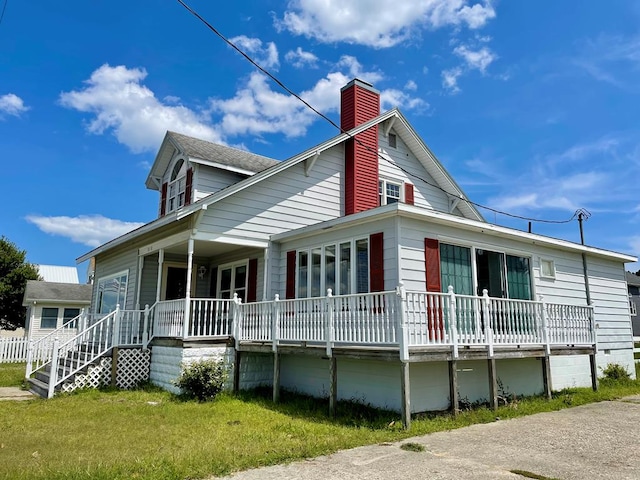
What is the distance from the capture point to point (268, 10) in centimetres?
1025

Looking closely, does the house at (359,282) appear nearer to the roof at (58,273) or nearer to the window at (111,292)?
the window at (111,292)

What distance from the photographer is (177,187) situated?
1617 cm

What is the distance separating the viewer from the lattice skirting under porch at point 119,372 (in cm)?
1234

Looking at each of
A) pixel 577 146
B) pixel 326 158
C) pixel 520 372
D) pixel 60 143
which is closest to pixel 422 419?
pixel 520 372

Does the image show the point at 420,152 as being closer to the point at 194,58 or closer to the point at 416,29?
the point at 416,29

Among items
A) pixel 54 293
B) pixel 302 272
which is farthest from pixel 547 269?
pixel 54 293

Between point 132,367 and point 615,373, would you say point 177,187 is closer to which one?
point 132,367

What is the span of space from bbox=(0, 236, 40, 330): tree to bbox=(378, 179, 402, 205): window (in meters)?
33.2

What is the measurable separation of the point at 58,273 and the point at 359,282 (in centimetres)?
4948

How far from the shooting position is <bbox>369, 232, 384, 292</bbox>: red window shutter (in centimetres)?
1025

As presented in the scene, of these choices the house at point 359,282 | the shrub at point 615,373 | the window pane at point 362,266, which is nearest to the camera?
the house at point 359,282

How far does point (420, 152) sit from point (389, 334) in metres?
9.99

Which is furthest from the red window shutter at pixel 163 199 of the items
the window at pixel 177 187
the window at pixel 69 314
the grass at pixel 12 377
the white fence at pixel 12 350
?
the window at pixel 69 314

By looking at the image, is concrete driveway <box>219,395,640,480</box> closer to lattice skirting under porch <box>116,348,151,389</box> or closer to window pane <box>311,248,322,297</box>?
window pane <box>311,248,322,297</box>
